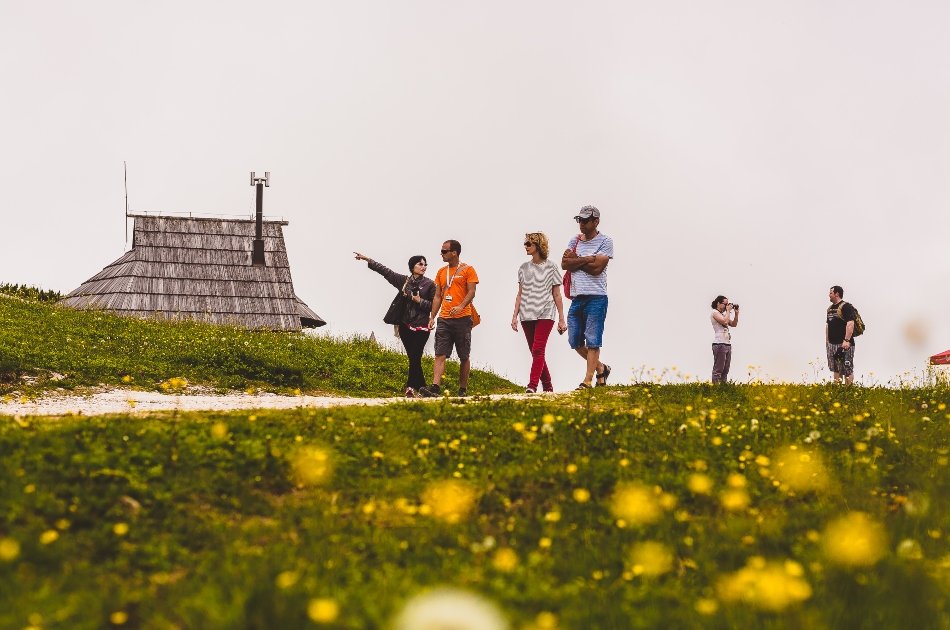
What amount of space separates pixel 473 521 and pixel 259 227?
37.8 meters

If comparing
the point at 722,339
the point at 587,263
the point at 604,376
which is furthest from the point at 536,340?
the point at 722,339

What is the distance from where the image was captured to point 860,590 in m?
4.47

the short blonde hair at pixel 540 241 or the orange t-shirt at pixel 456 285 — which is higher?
the short blonde hair at pixel 540 241

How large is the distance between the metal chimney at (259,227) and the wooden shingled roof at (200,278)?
0.26m

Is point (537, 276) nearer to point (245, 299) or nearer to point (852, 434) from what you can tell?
point (852, 434)

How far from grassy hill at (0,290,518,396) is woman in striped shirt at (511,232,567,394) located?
608 cm

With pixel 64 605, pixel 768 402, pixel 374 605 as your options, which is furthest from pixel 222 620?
pixel 768 402

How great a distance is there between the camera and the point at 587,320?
12.2m

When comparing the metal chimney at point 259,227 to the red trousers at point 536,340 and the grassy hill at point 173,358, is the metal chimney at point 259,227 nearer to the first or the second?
the grassy hill at point 173,358

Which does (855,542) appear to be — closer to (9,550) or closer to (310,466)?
(310,466)

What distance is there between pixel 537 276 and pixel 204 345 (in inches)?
385

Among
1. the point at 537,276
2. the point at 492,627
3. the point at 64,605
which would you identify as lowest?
the point at 64,605

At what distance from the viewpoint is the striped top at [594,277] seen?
12.0 m

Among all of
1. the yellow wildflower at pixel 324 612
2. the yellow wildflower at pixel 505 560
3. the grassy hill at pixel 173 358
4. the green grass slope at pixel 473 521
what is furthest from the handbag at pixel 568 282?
the yellow wildflower at pixel 324 612
